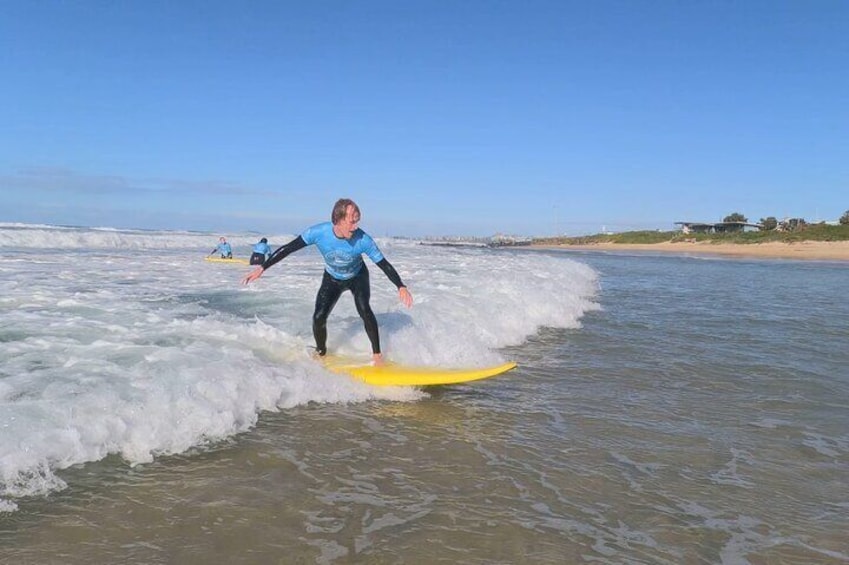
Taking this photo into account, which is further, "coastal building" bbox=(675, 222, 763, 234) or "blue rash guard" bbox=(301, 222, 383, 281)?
"coastal building" bbox=(675, 222, 763, 234)

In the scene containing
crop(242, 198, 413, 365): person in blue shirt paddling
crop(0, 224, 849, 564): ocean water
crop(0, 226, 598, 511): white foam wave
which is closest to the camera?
crop(0, 224, 849, 564): ocean water

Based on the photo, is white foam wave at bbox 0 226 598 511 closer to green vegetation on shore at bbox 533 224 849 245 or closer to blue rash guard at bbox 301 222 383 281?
blue rash guard at bbox 301 222 383 281

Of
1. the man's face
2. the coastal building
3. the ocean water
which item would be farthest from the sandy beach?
the man's face

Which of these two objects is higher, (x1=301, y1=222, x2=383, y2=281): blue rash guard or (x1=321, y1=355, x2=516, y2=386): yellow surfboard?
(x1=301, y1=222, x2=383, y2=281): blue rash guard

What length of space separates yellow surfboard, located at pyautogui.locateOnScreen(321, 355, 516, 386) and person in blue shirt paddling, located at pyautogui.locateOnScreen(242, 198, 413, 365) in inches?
8.9

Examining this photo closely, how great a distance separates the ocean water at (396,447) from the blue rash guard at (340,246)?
1074 mm

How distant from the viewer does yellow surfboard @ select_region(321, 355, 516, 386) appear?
5.95 m

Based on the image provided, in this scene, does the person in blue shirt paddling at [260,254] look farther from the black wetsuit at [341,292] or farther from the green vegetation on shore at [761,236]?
the green vegetation on shore at [761,236]

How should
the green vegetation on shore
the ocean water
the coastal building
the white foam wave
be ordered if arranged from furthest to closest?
1. the coastal building
2. the green vegetation on shore
3. the white foam wave
4. the ocean water

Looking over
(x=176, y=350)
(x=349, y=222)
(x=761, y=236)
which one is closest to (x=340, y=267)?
(x=349, y=222)

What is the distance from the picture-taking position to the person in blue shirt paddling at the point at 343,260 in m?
6.18

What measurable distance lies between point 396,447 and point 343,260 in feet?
8.37

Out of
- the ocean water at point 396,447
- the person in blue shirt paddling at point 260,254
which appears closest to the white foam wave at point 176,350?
the ocean water at point 396,447

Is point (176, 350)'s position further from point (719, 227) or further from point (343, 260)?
point (719, 227)
